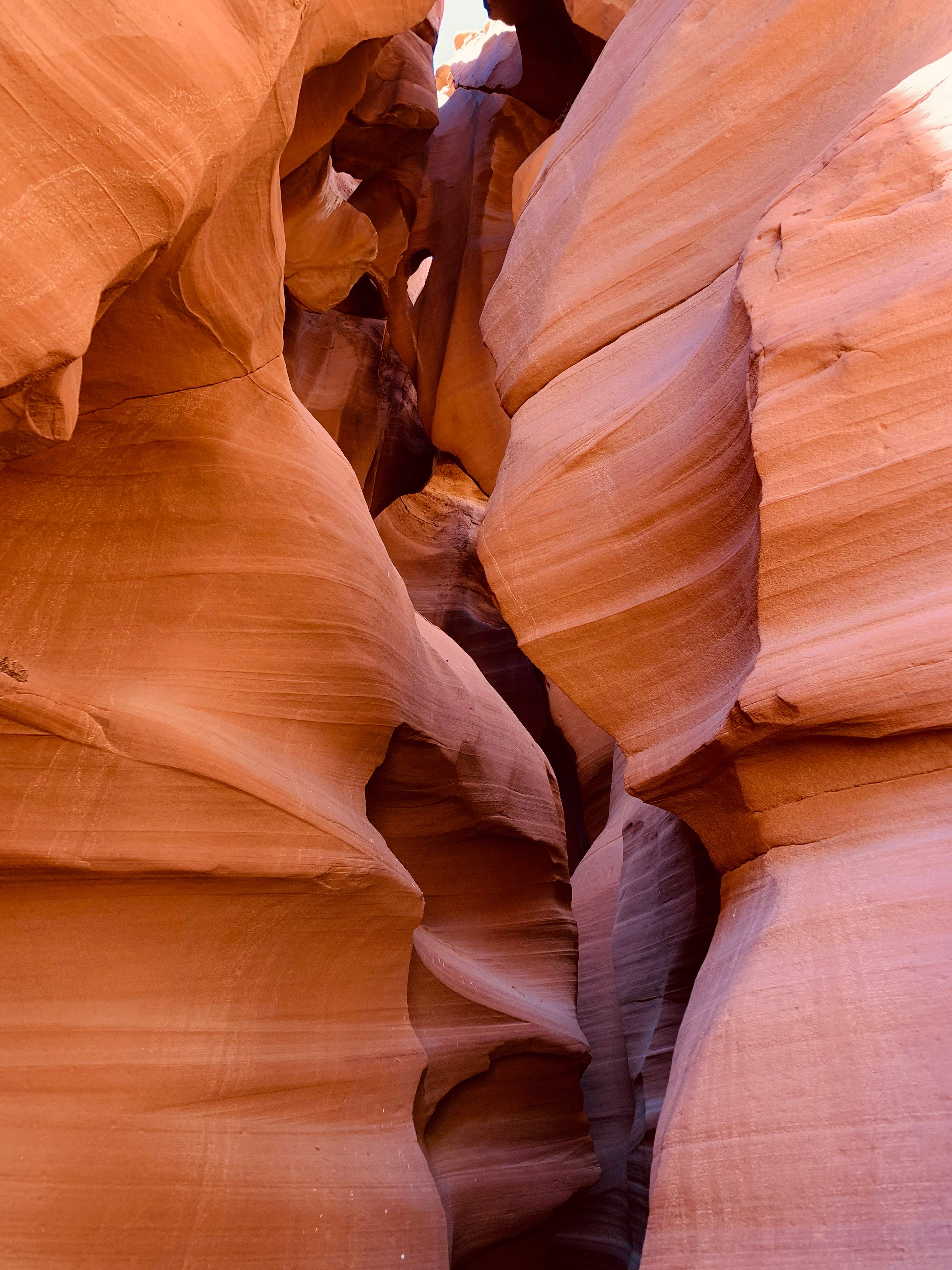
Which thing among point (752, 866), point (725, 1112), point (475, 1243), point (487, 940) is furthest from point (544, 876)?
point (725, 1112)

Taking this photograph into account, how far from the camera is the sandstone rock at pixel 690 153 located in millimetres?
3422

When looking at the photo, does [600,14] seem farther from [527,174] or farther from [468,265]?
[468,265]

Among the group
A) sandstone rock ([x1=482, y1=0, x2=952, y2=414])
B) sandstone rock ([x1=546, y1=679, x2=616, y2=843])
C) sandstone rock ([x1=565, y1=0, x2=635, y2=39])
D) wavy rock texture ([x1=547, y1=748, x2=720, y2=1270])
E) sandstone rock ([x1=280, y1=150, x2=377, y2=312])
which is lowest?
sandstone rock ([x1=546, y1=679, x2=616, y2=843])

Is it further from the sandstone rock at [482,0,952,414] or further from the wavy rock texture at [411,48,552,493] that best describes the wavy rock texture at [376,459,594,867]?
the sandstone rock at [482,0,952,414]

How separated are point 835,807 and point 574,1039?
9.60 feet

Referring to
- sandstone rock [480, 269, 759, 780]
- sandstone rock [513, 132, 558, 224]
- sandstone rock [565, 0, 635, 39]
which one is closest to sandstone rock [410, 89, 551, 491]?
sandstone rock [565, 0, 635, 39]

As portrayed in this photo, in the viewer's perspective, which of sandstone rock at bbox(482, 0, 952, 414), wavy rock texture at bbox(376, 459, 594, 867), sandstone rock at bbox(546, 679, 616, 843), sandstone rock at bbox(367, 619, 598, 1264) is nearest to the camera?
sandstone rock at bbox(482, 0, 952, 414)

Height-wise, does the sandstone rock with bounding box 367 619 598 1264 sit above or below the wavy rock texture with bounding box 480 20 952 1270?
below

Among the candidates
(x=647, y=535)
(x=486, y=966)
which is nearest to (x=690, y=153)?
(x=647, y=535)

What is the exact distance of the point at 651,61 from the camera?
3.79m

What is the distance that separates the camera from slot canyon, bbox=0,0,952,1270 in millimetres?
2092

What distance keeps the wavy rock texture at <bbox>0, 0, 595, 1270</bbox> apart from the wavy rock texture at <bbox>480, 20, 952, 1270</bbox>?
89cm

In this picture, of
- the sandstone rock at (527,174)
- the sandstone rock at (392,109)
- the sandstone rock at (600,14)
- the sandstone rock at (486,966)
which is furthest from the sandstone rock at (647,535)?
the sandstone rock at (392,109)

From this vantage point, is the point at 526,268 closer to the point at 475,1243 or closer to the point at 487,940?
the point at 487,940
